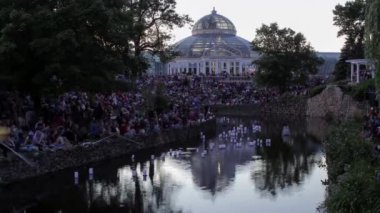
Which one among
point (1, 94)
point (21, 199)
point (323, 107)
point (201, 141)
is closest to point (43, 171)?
point (21, 199)

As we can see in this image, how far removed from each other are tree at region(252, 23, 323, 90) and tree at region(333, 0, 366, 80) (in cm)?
335

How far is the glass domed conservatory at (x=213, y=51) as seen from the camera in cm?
10981

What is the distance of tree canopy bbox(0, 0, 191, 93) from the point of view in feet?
93.3

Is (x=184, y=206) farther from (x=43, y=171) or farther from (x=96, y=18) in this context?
(x=96, y=18)

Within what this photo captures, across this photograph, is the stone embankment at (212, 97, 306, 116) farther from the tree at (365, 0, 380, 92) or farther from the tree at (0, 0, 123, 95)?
the tree at (365, 0, 380, 92)

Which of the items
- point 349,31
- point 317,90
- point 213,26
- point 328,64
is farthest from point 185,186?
point 213,26

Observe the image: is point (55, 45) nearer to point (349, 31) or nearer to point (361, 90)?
point (361, 90)

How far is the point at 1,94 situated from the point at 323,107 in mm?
41407

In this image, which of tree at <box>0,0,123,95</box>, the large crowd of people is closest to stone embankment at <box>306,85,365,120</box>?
the large crowd of people

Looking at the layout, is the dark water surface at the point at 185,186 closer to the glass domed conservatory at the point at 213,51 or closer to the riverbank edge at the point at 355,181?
the riverbank edge at the point at 355,181

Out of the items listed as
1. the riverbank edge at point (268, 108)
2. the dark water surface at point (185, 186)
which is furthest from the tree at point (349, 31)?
the dark water surface at point (185, 186)

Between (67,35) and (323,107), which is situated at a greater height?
(67,35)

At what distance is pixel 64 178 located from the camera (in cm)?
2572

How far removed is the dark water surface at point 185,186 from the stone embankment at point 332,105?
2167cm
